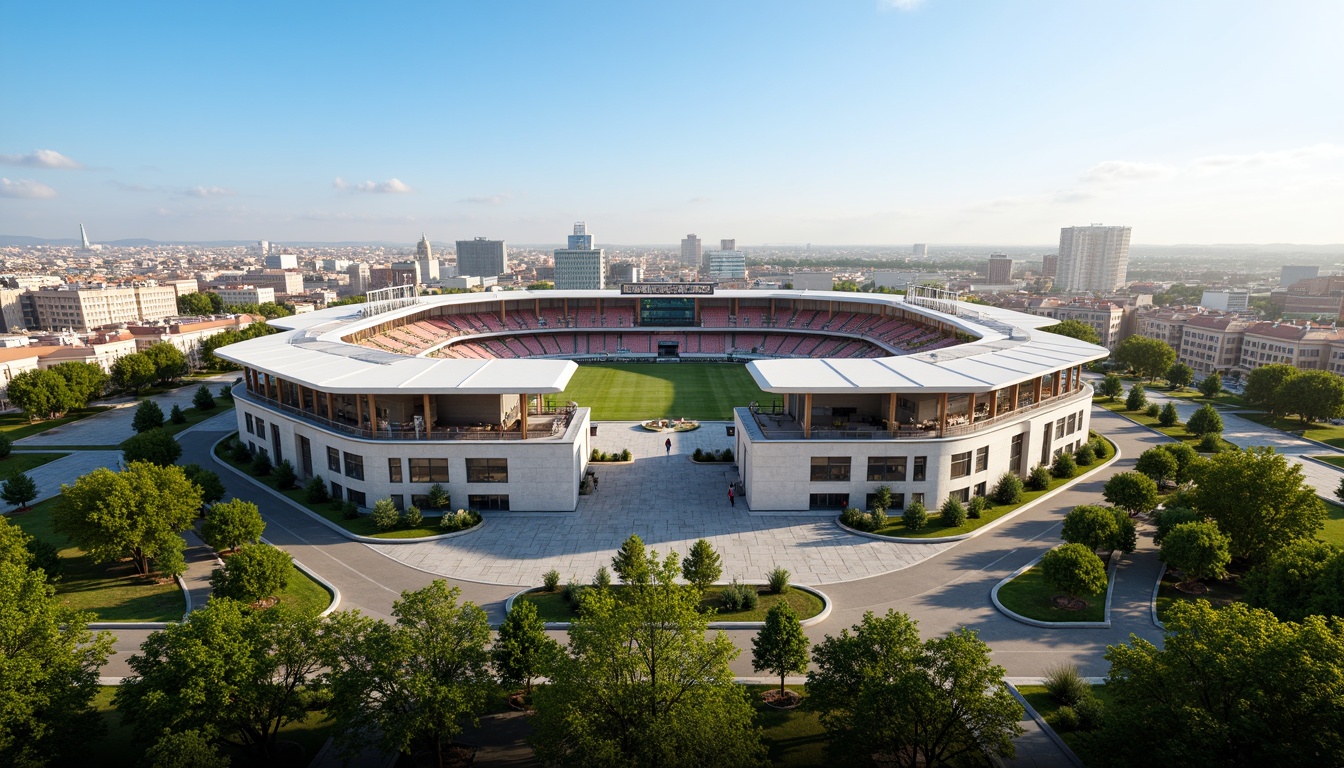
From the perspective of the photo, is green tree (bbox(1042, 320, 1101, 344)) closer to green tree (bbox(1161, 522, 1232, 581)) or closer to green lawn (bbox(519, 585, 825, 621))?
green tree (bbox(1161, 522, 1232, 581))

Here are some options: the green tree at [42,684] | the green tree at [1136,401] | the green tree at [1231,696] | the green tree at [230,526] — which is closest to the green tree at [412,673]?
the green tree at [42,684]

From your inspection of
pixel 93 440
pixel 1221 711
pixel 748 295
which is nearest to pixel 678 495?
pixel 1221 711

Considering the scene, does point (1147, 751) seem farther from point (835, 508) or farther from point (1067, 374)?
point (1067, 374)

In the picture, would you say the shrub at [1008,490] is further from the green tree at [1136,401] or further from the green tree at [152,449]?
the green tree at [152,449]

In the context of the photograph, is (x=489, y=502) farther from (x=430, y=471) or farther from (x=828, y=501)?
(x=828, y=501)

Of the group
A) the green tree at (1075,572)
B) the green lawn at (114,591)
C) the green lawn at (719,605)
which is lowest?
the green lawn at (114,591)

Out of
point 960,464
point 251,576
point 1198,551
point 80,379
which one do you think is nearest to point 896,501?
point 960,464
